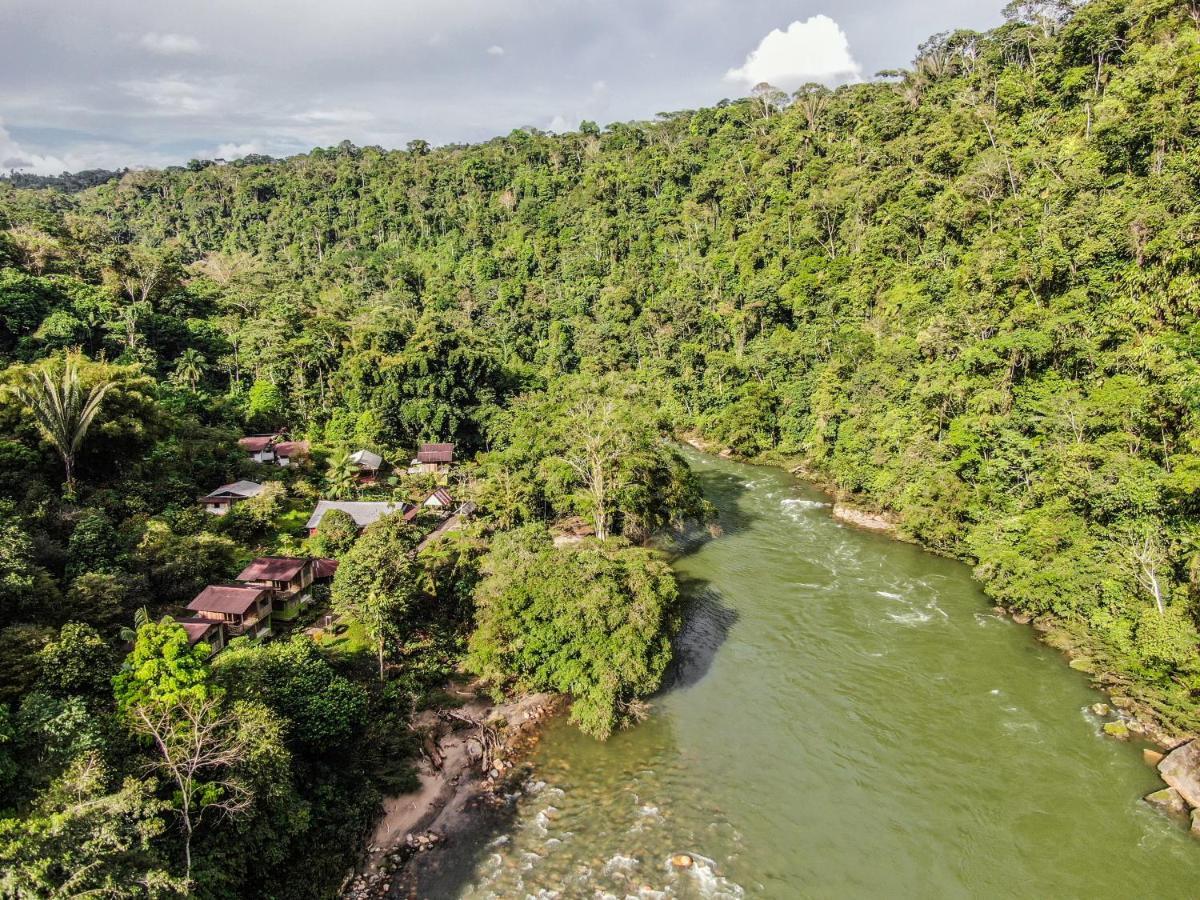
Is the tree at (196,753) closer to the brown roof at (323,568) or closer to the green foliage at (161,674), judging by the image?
the green foliage at (161,674)

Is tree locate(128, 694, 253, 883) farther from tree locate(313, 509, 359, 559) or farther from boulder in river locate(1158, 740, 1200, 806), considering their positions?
boulder in river locate(1158, 740, 1200, 806)

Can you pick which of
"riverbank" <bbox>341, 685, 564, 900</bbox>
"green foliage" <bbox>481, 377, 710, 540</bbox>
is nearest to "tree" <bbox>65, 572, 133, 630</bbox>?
"riverbank" <bbox>341, 685, 564, 900</bbox>

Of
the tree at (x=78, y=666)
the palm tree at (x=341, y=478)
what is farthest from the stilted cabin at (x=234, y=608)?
the palm tree at (x=341, y=478)

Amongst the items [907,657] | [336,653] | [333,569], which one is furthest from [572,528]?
[907,657]

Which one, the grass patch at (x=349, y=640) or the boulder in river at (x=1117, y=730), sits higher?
the boulder in river at (x=1117, y=730)

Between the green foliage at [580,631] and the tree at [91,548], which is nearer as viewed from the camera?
the green foliage at [580,631]

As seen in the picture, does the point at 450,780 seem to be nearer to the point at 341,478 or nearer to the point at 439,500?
the point at 439,500
